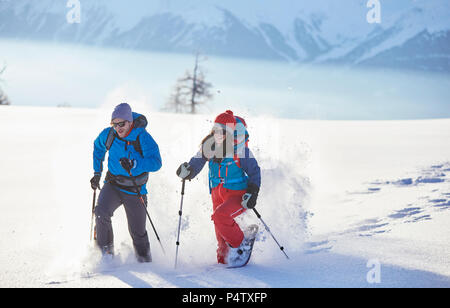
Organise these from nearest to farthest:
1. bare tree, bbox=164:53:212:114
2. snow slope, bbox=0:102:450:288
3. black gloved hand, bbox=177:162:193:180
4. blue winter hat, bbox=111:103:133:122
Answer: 1. snow slope, bbox=0:102:450:288
2. blue winter hat, bbox=111:103:133:122
3. black gloved hand, bbox=177:162:193:180
4. bare tree, bbox=164:53:212:114

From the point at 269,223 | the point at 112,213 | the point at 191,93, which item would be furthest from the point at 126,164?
the point at 191,93

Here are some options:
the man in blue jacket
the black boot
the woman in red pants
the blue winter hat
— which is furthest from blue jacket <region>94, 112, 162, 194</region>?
the black boot

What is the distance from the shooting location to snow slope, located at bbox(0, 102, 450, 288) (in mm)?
3951

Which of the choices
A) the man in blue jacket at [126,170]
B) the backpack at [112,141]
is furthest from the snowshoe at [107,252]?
the backpack at [112,141]

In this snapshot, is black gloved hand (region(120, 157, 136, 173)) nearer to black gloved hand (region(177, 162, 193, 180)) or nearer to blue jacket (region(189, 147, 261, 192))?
black gloved hand (region(177, 162, 193, 180))

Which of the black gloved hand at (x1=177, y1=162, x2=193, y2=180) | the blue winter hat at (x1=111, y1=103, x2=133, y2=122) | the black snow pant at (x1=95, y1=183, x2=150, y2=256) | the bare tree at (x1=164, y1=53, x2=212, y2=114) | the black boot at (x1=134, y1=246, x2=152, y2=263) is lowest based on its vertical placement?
the black boot at (x1=134, y1=246, x2=152, y2=263)

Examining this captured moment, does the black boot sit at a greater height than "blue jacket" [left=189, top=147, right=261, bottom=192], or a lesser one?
lesser

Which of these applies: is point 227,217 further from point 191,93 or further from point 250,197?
A: point 191,93

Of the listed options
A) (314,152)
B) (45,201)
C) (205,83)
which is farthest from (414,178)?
(205,83)

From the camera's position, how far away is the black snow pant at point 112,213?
14.3 ft

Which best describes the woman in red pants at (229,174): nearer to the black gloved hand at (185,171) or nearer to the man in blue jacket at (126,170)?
the black gloved hand at (185,171)

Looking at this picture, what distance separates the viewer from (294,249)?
16.1ft

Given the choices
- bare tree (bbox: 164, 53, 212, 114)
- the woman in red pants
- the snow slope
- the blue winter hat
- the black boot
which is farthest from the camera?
bare tree (bbox: 164, 53, 212, 114)
